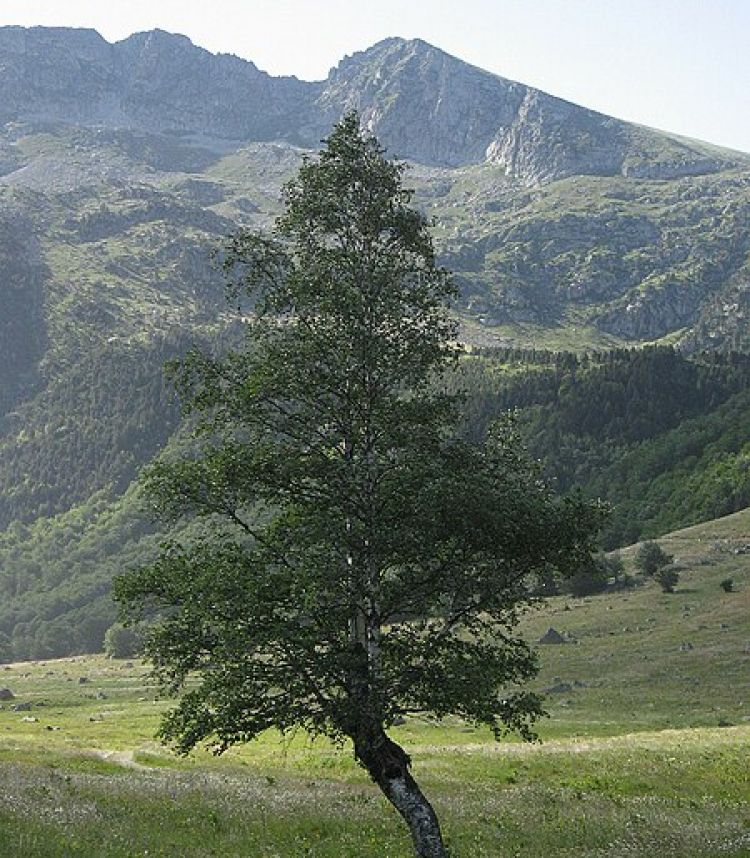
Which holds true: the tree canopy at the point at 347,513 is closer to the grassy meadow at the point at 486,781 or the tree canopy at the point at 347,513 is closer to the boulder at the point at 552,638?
the grassy meadow at the point at 486,781

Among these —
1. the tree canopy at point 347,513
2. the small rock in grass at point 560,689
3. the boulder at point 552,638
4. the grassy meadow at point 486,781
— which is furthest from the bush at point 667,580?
the tree canopy at point 347,513

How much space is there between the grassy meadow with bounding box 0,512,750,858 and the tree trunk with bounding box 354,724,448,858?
2.18 m

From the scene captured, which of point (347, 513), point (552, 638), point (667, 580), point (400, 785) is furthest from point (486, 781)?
point (667, 580)

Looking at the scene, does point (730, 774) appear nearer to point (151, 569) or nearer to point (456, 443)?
point (456, 443)

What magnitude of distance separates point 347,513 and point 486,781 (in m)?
23.2

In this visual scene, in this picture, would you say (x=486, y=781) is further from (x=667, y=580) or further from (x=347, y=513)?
(x=667, y=580)

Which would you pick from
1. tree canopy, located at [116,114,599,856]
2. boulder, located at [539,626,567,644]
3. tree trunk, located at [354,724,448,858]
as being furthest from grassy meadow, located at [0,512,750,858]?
boulder, located at [539,626,567,644]

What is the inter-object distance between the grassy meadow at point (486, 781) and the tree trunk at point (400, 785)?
218 cm

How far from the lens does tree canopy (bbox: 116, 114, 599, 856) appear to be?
2155 centimetres

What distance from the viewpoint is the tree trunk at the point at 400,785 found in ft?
68.5

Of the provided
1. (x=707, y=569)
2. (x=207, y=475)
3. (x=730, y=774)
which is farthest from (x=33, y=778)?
(x=707, y=569)

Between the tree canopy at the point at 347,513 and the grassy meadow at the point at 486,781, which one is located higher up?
the tree canopy at the point at 347,513

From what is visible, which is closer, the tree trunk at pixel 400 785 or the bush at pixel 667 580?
the tree trunk at pixel 400 785

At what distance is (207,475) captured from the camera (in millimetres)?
23453
